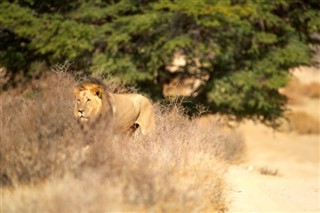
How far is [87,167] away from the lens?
8266 millimetres

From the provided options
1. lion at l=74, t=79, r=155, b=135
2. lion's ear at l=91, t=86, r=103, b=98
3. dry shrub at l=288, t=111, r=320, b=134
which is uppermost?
lion's ear at l=91, t=86, r=103, b=98

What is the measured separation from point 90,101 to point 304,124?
2787cm

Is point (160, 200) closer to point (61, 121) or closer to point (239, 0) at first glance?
point (61, 121)

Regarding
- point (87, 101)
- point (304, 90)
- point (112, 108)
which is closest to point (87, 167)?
point (87, 101)

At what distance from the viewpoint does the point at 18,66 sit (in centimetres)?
2053

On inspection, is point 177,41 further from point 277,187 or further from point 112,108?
point 112,108

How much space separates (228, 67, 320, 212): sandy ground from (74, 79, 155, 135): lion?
1871 mm

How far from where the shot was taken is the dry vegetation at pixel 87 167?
7727 millimetres

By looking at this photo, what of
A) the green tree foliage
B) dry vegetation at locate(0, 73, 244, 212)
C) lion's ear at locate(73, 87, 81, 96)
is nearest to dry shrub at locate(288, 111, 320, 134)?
the green tree foliage

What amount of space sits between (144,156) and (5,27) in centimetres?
1214

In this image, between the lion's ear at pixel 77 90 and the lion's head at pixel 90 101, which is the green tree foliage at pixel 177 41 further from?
the lion's ear at pixel 77 90

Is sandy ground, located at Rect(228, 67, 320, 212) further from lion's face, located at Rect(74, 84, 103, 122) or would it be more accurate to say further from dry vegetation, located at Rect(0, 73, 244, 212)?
lion's face, located at Rect(74, 84, 103, 122)

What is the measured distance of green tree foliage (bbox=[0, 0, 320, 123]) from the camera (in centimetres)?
1903

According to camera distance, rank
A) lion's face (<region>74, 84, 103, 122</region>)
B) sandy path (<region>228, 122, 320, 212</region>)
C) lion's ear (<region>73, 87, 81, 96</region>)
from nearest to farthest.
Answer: lion's face (<region>74, 84, 103, 122</region>) → lion's ear (<region>73, 87, 81, 96</region>) → sandy path (<region>228, 122, 320, 212</region>)
